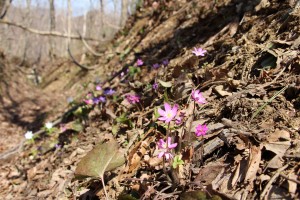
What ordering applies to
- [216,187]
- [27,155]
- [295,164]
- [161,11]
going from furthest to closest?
[161,11] → [27,155] → [216,187] → [295,164]

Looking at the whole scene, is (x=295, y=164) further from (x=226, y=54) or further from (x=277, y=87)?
(x=226, y=54)

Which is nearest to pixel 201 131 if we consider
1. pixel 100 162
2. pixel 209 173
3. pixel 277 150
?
pixel 209 173

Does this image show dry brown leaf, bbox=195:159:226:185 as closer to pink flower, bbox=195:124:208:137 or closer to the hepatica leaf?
pink flower, bbox=195:124:208:137

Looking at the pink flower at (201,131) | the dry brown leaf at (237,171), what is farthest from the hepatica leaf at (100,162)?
the dry brown leaf at (237,171)

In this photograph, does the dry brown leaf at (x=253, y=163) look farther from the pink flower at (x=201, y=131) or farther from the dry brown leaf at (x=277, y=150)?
the pink flower at (x=201, y=131)

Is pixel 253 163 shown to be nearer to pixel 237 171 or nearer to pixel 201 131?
pixel 237 171

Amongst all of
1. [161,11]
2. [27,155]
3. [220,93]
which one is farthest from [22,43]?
[220,93]

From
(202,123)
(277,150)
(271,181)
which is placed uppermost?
(202,123)

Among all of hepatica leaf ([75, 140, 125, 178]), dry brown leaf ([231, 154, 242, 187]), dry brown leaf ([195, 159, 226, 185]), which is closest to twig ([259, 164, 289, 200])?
dry brown leaf ([231, 154, 242, 187])
